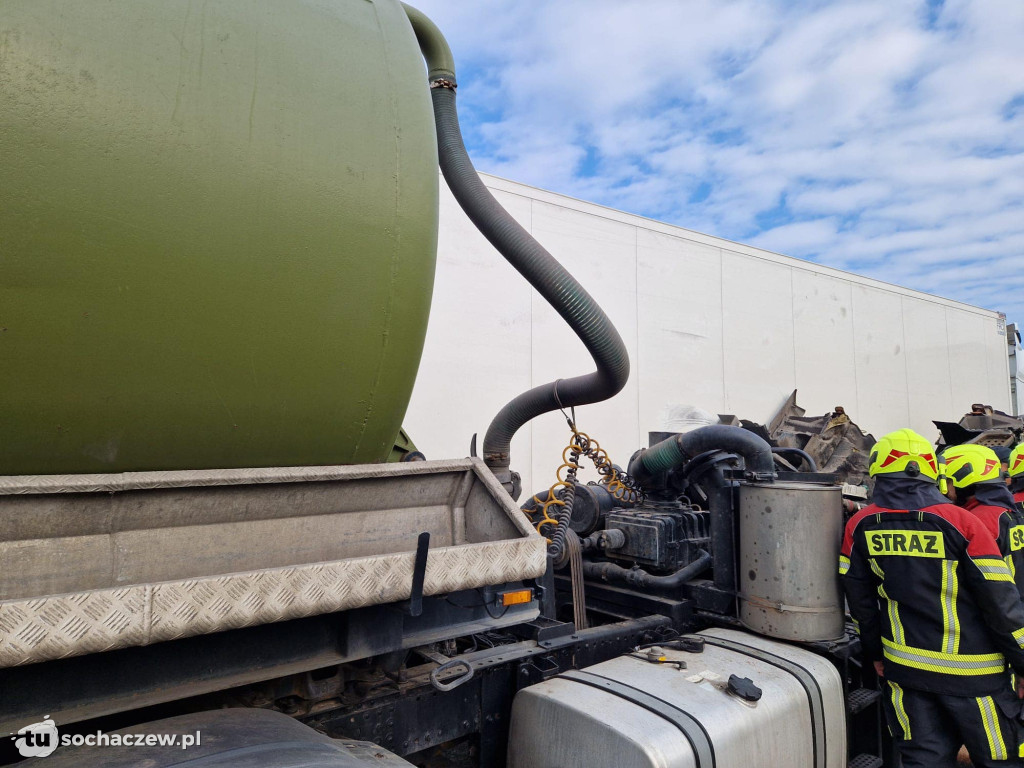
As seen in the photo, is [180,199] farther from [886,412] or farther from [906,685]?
[886,412]

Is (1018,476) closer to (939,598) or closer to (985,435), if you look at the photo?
(939,598)

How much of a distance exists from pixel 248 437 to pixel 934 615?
9.37 feet

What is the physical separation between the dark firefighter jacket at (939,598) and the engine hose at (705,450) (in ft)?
1.70

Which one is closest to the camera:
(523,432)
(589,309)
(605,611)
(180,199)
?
(180,199)

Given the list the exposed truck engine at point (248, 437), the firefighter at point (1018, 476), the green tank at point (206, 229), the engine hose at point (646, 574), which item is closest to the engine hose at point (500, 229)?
the exposed truck engine at point (248, 437)

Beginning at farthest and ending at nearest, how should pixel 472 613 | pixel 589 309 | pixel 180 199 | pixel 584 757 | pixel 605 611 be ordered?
pixel 605 611
pixel 589 309
pixel 584 757
pixel 472 613
pixel 180 199

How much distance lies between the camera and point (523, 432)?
26.7ft

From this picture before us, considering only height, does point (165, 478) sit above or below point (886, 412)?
below

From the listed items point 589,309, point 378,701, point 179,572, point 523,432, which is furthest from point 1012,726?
point 523,432

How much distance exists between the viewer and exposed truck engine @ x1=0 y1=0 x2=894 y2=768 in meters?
1.32

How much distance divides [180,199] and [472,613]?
133cm

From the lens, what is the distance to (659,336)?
32.5ft

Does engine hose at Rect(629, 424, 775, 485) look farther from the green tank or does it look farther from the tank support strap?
the green tank

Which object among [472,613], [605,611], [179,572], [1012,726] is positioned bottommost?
[1012,726]
